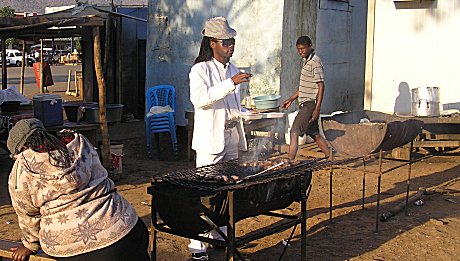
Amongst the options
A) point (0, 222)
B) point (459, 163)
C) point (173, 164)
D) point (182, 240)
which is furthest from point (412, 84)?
point (0, 222)

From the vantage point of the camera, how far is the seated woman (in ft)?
11.6

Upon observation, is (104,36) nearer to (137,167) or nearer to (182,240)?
(137,167)

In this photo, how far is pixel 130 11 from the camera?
1709 cm

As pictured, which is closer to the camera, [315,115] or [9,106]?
[315,115]

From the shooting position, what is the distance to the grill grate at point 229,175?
4648 mm

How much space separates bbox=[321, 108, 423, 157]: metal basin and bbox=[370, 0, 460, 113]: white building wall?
3.51 metres

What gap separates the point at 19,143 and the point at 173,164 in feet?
23.2

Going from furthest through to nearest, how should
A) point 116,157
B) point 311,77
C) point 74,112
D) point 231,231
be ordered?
point 74,112
point 116,157
point 311,77
point 231,231

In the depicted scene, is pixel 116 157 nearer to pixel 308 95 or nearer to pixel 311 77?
pixel 308 95

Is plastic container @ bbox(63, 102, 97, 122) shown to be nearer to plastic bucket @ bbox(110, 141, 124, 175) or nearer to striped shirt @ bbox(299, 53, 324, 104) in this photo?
plastic bucket @ bbox(110, 141, 124, 175)

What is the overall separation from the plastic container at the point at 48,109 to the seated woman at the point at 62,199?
5.13 m

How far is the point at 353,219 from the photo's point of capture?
723 cm

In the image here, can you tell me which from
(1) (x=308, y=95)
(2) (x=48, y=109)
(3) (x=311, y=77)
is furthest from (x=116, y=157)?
(3) (x=311, y=77)

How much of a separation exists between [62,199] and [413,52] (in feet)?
27.8
